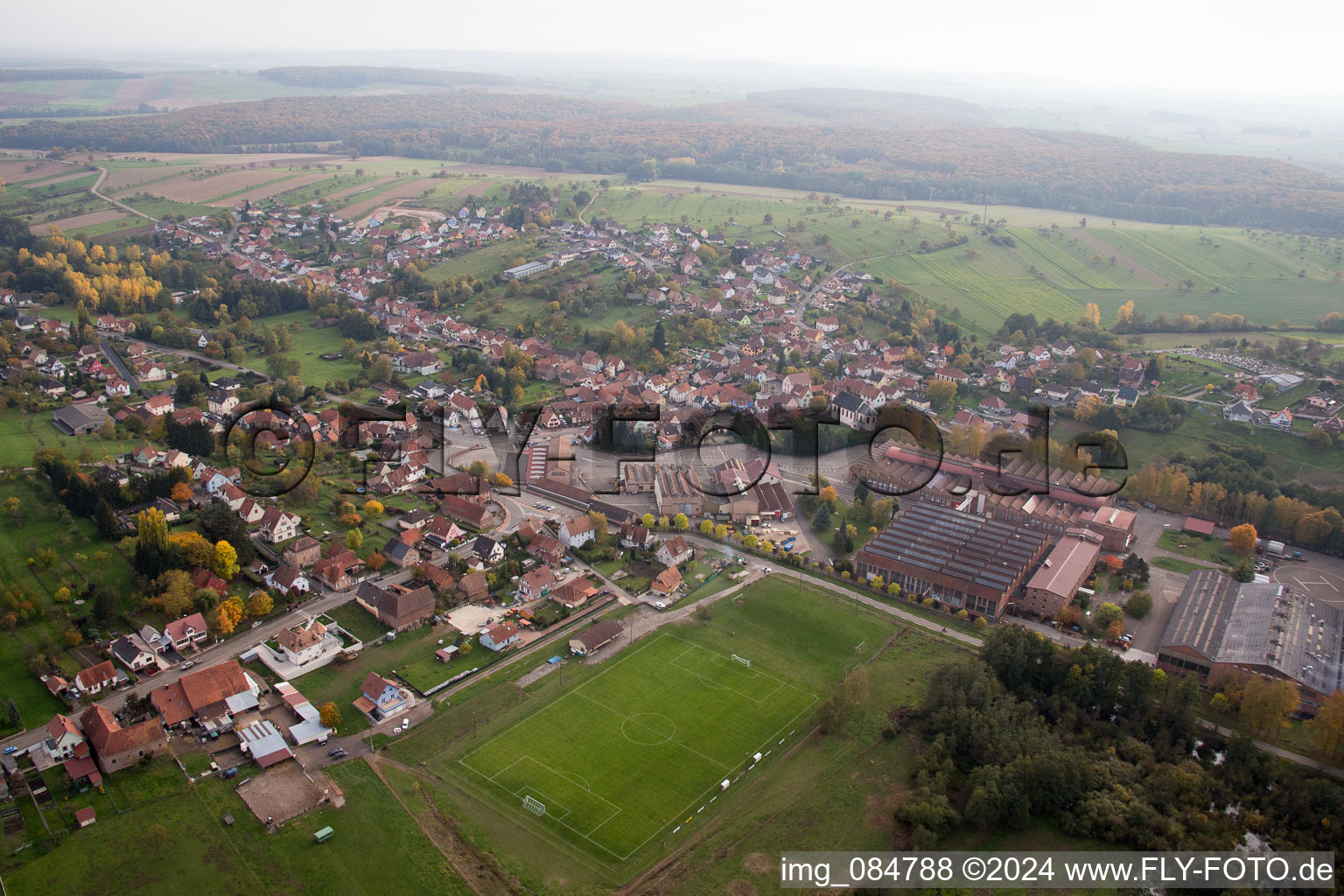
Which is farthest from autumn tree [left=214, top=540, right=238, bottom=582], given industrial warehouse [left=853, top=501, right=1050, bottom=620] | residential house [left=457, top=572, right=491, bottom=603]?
industrial warehouse [left=853, top=501, right=1050, bottom=620]

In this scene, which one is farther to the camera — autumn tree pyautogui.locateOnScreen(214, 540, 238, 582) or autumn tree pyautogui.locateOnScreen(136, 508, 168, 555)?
autumn tree pyautogui.locateOnScreen(214, 540, 238, 582)

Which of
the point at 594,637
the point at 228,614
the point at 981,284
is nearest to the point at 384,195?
the point at 981,284

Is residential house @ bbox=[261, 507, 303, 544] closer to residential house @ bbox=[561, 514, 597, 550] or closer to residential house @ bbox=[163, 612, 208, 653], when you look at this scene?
residential house @ bbox=[163, 612, 208, 653]

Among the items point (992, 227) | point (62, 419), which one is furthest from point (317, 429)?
point (992, 227)

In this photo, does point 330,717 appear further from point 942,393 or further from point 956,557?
point 942,393

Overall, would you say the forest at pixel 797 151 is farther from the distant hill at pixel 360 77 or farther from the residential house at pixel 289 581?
the residential house at pixel 289 581

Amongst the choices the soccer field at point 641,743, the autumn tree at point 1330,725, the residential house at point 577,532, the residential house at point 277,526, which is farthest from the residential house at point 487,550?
the autumn tree at point 1330,725
